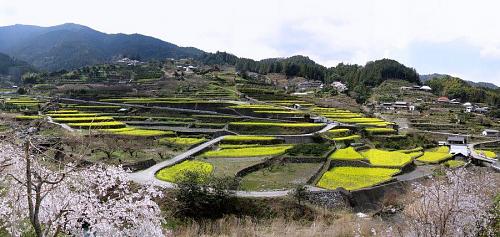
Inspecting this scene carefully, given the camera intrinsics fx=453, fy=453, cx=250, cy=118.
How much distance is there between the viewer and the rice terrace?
8.42 metres

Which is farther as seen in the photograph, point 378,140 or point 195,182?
point 378,140

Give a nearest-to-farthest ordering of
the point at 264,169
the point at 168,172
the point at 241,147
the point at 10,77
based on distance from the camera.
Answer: the point at 168,172, the point at 264,169, the point at 241,147, the point at 10,77

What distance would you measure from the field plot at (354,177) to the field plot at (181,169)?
722 centimetres

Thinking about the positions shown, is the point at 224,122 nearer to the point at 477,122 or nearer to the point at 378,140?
the point at 378,140

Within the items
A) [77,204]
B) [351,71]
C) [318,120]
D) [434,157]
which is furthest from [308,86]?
[77,204]

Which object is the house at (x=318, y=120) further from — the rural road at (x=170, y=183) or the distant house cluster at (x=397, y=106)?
the distant house cluster at (x=397, y=106)

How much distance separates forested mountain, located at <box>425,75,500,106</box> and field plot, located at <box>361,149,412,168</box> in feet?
254

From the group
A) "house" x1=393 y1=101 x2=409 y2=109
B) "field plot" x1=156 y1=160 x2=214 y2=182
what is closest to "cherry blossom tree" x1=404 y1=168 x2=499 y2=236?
"field plot" x1=156 y1=160 x2=214 y2=182

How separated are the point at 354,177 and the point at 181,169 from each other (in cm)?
1129

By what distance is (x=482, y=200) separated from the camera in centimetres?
1244

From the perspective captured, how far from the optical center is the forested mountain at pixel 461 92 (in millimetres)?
105075

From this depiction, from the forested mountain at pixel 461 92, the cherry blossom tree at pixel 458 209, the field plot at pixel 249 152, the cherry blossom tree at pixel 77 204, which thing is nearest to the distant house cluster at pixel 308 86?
the forested mountain at pixel 461 92

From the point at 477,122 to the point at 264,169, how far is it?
5472 centimetres

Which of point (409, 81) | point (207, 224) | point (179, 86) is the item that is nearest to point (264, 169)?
point (207, 224)
